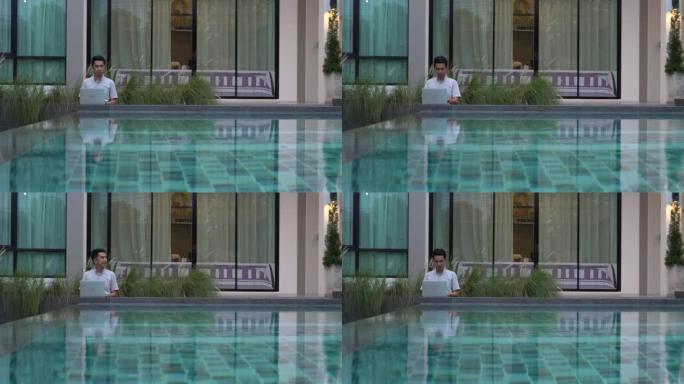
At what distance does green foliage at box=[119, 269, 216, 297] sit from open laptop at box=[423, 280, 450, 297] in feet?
13.6

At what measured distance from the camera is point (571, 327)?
19.0 meters

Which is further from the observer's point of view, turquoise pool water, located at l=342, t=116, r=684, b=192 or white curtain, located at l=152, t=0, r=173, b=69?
white curtain, located at l=152, t=0, r=173, b=69

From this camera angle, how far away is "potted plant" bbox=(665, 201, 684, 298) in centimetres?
2608

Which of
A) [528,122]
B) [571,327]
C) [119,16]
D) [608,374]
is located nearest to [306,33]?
[119,16]

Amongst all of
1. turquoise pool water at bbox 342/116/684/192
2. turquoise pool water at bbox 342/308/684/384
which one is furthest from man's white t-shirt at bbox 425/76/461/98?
turquoise pool water at bbox 342/308/684/384

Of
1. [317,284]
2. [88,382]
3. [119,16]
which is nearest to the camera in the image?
[88,382]

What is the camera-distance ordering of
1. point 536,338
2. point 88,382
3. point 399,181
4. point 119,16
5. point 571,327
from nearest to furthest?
point 88,382, point 399,181, point 536,338, point 571,327, point 119,16

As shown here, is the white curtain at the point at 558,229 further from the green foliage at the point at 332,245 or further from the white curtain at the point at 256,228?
the white curtain at the point at 256,228

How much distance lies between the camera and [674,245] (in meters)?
26.2

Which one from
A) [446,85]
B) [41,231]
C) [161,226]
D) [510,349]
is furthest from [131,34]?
[510,349]

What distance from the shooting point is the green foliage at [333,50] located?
27023 mm

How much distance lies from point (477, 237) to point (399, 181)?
37.0 ft

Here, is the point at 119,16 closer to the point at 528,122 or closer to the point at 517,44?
the point at 517,44

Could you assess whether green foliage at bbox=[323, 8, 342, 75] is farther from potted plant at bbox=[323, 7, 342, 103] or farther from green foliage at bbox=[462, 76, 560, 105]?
green foliage at bbox=[462, 76, 560, 105]
